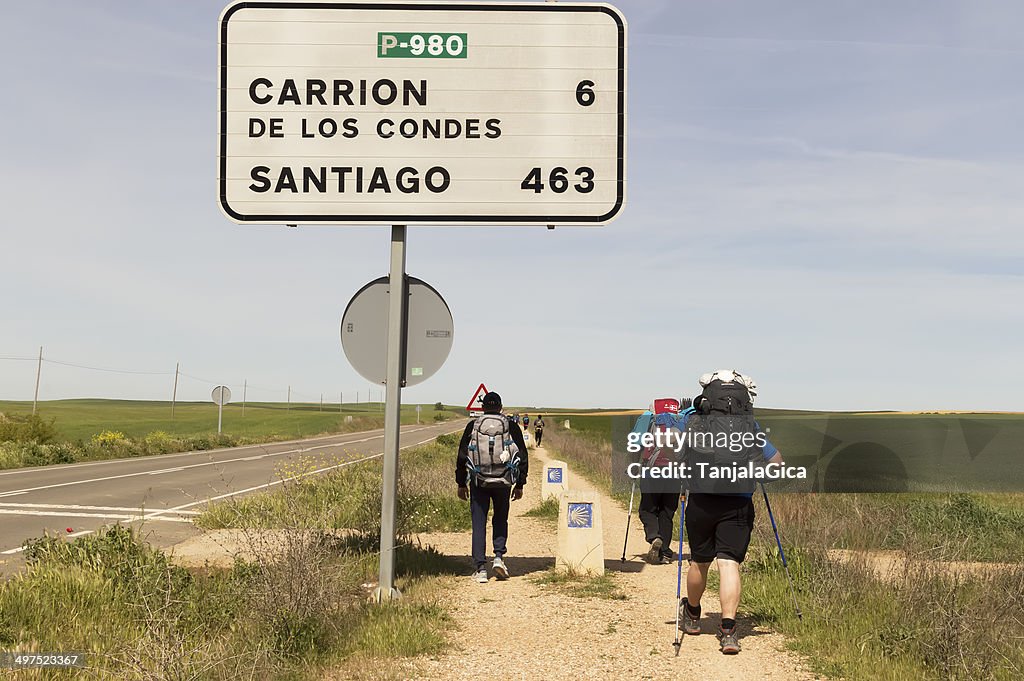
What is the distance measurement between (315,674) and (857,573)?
4.50 m

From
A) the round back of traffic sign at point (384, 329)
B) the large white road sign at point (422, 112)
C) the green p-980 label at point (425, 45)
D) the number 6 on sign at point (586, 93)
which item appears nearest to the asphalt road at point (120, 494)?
the round back of traffic sign at point (384, 329)

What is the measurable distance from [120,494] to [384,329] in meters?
12.7

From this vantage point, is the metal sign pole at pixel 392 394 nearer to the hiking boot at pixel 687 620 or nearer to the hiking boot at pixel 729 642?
the hiking boot at pixel 687 620

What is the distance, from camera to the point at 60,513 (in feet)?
47.0

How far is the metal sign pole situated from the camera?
7.20 meters

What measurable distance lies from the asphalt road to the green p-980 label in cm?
413

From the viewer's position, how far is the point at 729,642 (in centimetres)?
606

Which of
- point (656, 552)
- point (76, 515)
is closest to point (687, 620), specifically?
point (656, 552)

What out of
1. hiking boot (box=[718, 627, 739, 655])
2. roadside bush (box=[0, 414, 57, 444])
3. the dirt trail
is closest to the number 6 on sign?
the dirt trail

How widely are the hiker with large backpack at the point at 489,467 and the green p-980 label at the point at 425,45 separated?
3.22 meters

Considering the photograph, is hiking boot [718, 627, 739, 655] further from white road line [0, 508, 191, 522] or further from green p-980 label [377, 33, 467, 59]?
white road line [0, 508, 191, 522]

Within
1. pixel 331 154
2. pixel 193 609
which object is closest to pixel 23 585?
pixel 193 609

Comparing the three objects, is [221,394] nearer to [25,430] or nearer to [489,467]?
[25,430]

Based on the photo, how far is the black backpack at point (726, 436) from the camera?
6.13 m
